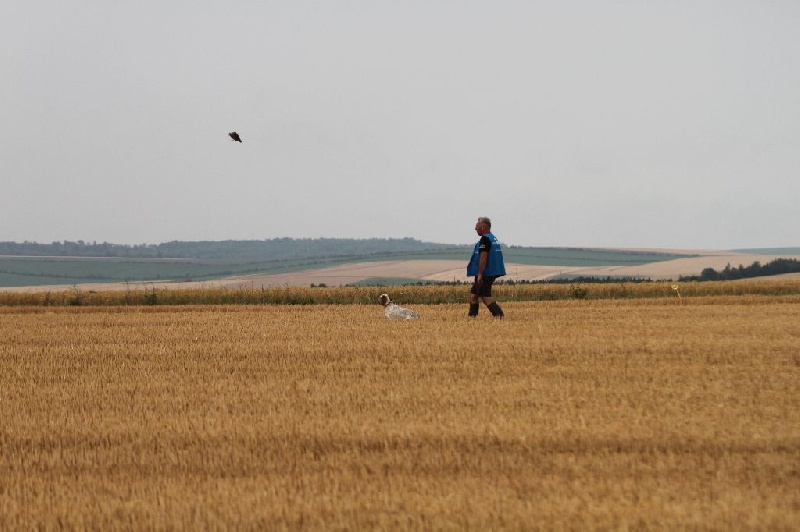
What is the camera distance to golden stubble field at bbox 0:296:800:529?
675 cm

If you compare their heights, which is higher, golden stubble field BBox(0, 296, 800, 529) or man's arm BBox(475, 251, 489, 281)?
man's arm BBox(475, 251, 489, 281)

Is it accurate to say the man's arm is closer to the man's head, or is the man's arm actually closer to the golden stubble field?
the man's head

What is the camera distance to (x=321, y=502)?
6910 millimetres

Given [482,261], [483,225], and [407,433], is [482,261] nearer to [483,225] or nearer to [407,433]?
[483,225]

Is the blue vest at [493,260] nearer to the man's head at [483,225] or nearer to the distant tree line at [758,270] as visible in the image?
the man's head at [483,225]

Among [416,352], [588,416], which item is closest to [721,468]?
[588,416]

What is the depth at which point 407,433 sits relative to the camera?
8.85 metres

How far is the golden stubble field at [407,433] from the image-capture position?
6.75 meters

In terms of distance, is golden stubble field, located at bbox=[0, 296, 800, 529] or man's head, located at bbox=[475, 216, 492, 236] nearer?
golden stubble field, located at bbox=[0, 296, 800, 529]

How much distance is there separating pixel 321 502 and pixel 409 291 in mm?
24742

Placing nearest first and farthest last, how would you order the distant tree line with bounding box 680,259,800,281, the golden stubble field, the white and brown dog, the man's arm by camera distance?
the golden stubble field, the man's arm, the white and brown dog, the distant tree line with bounding box 680,259,800,281

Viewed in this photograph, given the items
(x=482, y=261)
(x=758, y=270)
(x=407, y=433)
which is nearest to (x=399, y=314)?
(x=482, y=261)

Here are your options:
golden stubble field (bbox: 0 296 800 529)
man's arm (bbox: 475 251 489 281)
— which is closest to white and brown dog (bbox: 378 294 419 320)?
man's arm (bbox: 475 251 489 281)

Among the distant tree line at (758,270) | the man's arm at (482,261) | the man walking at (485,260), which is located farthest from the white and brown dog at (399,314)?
the distant tree line at (758,270)
